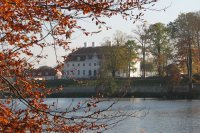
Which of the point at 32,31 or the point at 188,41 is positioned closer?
the point at 32,31

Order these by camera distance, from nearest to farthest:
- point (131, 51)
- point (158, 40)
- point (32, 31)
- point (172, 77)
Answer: point (32, 31), point (172, 77), point (158, 40), point (131, 51)

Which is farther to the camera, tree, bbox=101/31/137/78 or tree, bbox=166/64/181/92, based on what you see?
tree, bbox=101/31/137/78

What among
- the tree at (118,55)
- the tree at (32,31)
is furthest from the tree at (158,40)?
the tree at (32,31)

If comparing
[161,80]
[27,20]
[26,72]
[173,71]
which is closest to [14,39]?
[27,20]

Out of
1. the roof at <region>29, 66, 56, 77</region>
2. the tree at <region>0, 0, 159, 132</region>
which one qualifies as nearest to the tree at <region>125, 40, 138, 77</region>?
the roof at <region>29, 66, 56, 77</region>

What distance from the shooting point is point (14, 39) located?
6.11 meters

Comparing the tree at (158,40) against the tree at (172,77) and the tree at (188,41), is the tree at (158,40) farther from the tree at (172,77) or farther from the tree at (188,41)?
the tree at (172,77)

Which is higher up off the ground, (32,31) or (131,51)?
(131,51)

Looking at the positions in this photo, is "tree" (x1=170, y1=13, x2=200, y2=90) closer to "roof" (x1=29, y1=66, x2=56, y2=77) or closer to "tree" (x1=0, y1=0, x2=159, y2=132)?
"roof" (x1=29, y1=66, x2=56, y2=77)

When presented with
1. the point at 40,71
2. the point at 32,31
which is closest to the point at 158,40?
the point at 40,71

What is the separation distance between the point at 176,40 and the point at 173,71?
5.72 meters

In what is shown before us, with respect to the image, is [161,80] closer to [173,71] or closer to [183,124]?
[173,71]

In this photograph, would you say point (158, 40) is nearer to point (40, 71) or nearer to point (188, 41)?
point (188, 41)

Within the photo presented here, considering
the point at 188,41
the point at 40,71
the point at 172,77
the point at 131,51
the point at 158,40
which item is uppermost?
the point at 158,40
